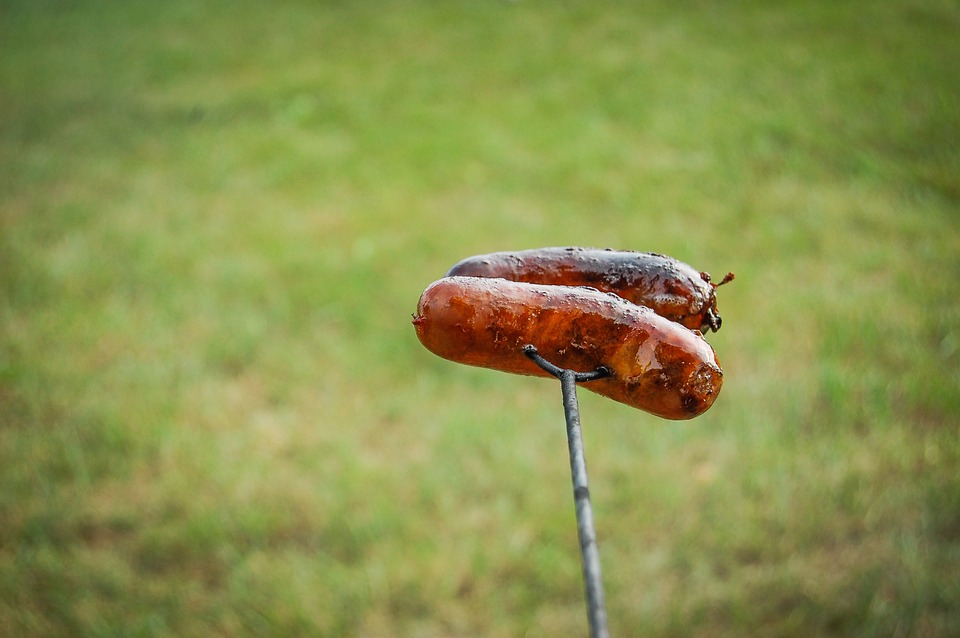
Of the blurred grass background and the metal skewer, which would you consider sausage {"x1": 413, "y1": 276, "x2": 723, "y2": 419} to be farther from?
the blurred grass background

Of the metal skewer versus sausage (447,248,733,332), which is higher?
sausage (447,248,733,332)

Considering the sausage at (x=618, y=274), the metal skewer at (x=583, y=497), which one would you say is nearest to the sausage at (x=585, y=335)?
the metal skewer at (x=583, y=497)

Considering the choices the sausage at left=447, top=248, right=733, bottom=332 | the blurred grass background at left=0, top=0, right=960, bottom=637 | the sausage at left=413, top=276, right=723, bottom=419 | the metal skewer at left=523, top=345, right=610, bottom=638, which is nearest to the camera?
the metal skewer at left=523, top=345, right=610, bottom=638

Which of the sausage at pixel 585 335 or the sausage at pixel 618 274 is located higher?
the sausage at pixel 618 274

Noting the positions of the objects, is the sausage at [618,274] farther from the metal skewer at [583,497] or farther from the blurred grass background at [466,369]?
the blurred grass background at [466,369]

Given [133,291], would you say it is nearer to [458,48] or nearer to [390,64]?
[390,64]

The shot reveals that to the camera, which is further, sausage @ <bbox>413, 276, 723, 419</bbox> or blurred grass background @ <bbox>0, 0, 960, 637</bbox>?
blurred grass background @ <bbox>0, 0, 960, 637</bbox>

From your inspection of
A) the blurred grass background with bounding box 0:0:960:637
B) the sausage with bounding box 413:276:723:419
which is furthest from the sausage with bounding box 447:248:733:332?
the blurred grass background with bounding box 0:0:960:637
